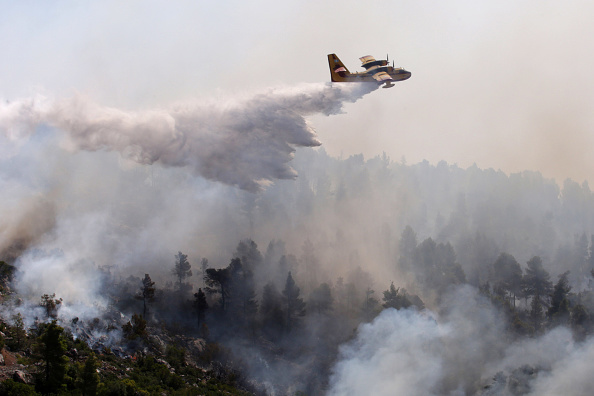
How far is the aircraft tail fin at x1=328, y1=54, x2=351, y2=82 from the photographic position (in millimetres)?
56969

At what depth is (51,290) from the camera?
56406 mm

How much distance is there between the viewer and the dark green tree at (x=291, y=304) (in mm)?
74125

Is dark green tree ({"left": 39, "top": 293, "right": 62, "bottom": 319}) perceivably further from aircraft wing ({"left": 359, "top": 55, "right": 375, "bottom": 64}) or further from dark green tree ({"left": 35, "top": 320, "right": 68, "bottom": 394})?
aircraft wing ({"left": 359, "top": 55, "right": 375, "bottom": 64})

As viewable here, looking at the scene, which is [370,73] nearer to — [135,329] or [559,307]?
[135,329]

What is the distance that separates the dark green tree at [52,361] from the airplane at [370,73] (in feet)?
119

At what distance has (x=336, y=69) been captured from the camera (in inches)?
2259

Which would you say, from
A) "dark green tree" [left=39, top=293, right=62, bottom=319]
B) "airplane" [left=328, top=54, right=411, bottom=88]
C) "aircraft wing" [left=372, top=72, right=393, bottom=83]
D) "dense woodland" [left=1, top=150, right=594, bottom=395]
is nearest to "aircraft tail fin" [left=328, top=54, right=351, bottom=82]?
"airplane" [left=328, top=54, right=411, bottom=88]

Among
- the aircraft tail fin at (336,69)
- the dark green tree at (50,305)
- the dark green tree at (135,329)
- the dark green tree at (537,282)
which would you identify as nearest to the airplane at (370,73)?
the aircraft tail fin at (336,69)

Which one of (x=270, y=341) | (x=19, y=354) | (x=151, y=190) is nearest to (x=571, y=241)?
(x=270, y=341)

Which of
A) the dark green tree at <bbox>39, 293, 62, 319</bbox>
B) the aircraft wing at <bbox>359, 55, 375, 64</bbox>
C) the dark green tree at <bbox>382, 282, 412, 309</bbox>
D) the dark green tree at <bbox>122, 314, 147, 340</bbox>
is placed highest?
the aircraft wing at <bbox>359, 55, 375, 64</bbox>

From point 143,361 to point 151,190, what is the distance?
77172mm

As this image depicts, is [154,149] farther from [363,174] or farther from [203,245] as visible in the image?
[363,174]

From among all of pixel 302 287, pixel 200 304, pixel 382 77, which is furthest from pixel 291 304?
pixel 382 77

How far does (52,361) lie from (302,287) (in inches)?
2065
